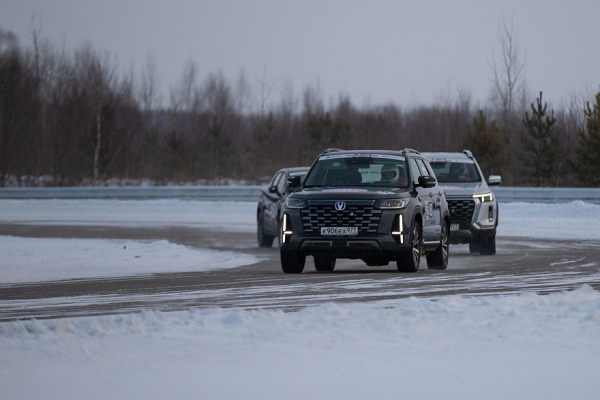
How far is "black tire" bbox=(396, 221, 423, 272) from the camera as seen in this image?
15383 millimetres

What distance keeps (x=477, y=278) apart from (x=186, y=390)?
8.28 m

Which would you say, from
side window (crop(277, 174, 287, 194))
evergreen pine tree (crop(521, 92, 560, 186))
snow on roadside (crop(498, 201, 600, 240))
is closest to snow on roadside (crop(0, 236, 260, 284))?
side window (crop(277, 174, 287, 194))

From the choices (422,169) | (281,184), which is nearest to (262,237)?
(281,184)

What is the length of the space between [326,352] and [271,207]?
14.5 meters

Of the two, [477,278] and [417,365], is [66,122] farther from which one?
[417,365]

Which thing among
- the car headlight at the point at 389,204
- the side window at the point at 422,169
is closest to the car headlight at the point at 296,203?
the car headlight at the point at 389,204

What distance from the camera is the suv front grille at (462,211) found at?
20.1 meters

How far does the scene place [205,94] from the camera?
341 ft

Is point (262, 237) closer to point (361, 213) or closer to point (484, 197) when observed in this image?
point (484, 197)

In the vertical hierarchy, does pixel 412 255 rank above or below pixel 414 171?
below

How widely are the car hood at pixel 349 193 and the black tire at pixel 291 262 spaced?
0.89 meters

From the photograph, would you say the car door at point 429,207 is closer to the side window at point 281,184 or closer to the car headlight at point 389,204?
the car headlight at point 389,204

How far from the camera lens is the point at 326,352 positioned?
27.0ft

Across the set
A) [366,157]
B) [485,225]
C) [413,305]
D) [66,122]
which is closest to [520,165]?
[66,122]
